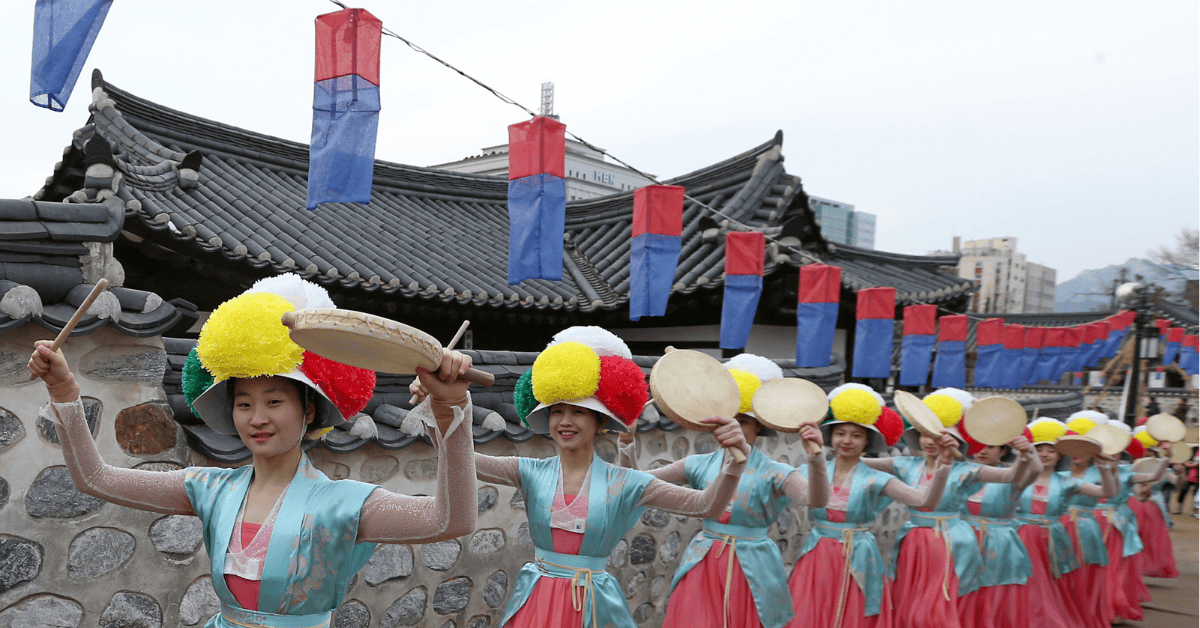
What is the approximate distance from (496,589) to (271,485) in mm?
2702

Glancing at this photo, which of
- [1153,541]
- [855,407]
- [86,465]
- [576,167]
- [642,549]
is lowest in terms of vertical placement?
[1153,541]

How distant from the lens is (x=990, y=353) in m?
12.4

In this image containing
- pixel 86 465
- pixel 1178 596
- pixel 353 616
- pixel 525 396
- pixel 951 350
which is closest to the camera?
pixel 86 465

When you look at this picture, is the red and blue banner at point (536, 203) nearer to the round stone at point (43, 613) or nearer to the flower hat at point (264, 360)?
the round stone at point (43, 613)

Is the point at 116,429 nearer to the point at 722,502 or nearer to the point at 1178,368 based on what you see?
the point at 722,502

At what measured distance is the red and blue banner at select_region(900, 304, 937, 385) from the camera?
33.9 feet

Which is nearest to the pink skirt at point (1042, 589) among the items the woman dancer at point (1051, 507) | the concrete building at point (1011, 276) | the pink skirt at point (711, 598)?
the woman dancer at point (1051, 507)

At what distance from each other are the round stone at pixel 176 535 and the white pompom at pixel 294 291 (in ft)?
4.73

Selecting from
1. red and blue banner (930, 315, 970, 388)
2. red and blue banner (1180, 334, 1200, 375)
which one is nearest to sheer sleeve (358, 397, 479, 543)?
red and blue banner (930, 315, 970, 388)

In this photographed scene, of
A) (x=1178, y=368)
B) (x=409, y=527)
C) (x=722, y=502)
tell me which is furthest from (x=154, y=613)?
(x=1178, y=368)

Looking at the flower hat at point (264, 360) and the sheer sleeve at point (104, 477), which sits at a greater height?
the flower hat at point (264, 360)

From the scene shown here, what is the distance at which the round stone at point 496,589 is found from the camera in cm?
477

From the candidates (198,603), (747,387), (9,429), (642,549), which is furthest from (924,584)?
(9,429)

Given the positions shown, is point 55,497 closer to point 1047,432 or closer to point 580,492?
point 580,492
